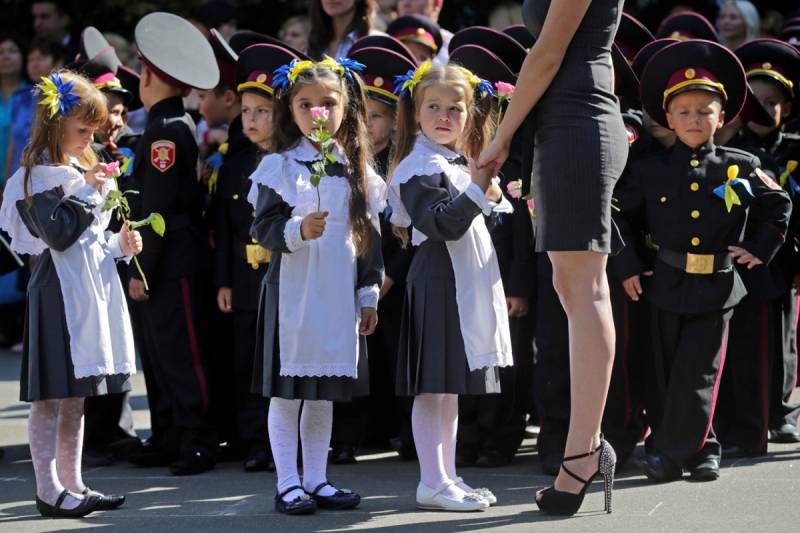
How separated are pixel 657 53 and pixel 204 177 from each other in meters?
2.43

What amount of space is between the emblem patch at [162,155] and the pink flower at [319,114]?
1532mm

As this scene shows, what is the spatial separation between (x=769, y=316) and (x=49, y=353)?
3342 mm

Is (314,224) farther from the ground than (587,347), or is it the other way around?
(314,224)

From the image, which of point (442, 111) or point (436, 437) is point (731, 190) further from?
point (436, 437)

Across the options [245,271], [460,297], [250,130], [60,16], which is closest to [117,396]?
[245,271]

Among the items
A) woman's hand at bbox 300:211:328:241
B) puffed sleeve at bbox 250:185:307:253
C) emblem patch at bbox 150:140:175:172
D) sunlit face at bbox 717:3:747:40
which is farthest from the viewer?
sunlit face at bbox 717:3:747:40

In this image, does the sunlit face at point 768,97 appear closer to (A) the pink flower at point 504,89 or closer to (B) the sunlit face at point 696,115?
(B) the sunlit face at point 696,115

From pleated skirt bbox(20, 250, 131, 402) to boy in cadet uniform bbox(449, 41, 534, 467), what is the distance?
179cm

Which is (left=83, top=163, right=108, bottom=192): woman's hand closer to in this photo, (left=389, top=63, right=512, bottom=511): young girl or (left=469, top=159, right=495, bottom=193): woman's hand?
(left=389, top=63, right=512, bottom=511): young girl

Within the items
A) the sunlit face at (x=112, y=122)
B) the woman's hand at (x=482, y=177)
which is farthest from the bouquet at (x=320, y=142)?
the sunlit face at (x=112, y=122)

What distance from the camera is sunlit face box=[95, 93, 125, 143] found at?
7.19 meters

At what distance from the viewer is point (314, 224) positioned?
5418 mm

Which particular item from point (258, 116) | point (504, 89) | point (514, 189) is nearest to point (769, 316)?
point (514, 189)

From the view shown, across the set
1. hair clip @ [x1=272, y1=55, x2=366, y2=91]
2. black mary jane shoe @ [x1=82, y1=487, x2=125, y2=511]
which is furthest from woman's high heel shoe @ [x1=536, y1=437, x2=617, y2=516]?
hair clip @ [x1=272, y1=55, x2=366, y2=91]
